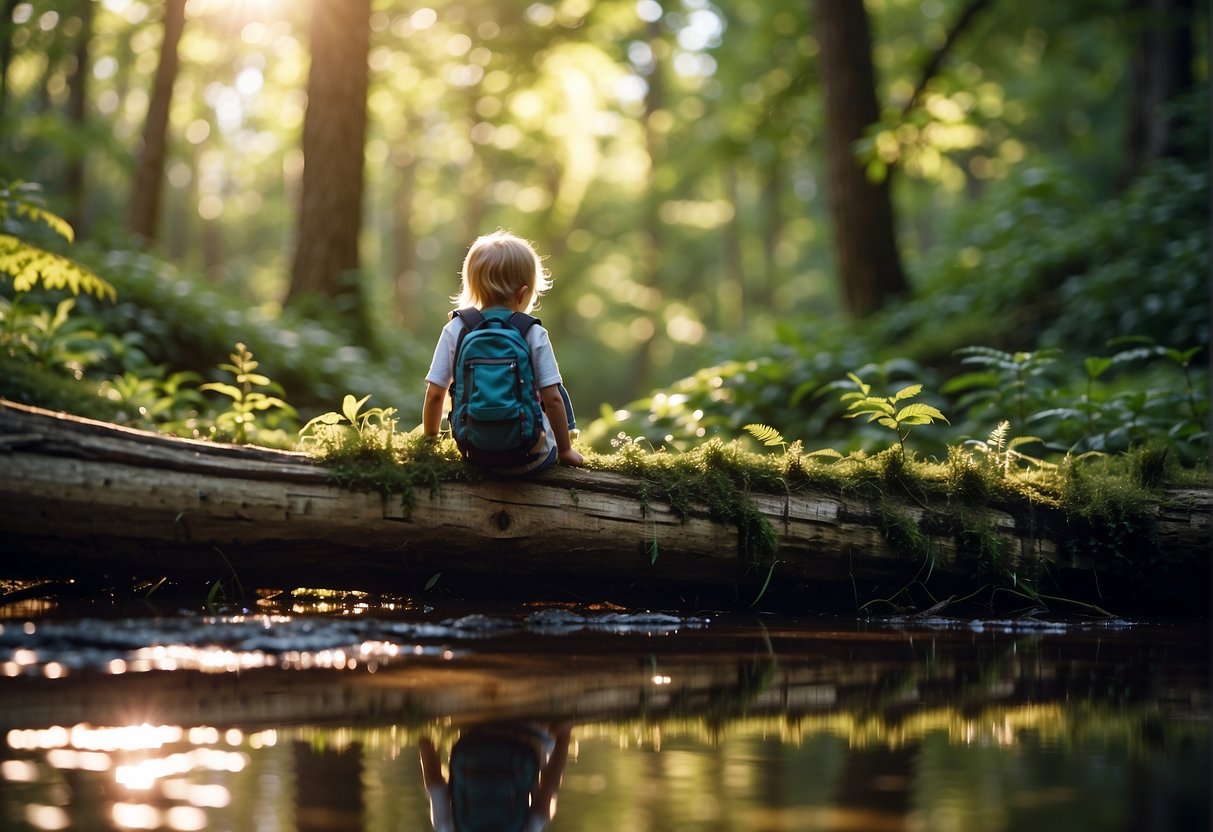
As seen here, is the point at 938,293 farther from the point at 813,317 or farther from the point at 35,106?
the point at 35,106

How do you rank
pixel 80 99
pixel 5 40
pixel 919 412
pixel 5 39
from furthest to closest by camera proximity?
pixel 80 99 → pixel 5 40 → pixel 5 39 → pixel 919 412

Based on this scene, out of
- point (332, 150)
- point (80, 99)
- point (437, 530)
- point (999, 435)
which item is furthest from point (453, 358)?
point (80, 99)

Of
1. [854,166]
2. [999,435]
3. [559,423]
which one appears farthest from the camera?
[854,166]

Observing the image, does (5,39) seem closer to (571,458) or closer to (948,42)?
(948,42)

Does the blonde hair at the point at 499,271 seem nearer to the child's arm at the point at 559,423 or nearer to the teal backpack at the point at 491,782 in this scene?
the child's arm at the point at 559,423

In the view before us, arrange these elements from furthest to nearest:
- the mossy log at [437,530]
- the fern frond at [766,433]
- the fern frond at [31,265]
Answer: the fern frond at [31,265] < the fern frond at [766,433] < the mossy log at [437,530]

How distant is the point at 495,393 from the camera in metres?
4.75

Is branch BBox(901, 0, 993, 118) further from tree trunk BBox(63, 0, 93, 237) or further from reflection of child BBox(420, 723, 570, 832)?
reflection of child BBox(420, 723, 570, 832)

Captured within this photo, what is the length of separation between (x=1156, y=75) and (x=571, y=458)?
13.1m

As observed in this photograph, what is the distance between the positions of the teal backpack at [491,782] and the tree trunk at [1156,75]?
13.7 metres

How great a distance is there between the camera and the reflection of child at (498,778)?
6.81 ft

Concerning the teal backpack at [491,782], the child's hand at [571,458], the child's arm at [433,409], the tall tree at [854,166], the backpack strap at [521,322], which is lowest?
the teal backpack at [491,782]

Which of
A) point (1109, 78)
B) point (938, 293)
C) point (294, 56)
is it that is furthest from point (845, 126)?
point (1109, 78)

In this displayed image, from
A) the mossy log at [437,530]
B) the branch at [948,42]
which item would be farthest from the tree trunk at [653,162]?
the mossy log at [437,530]
